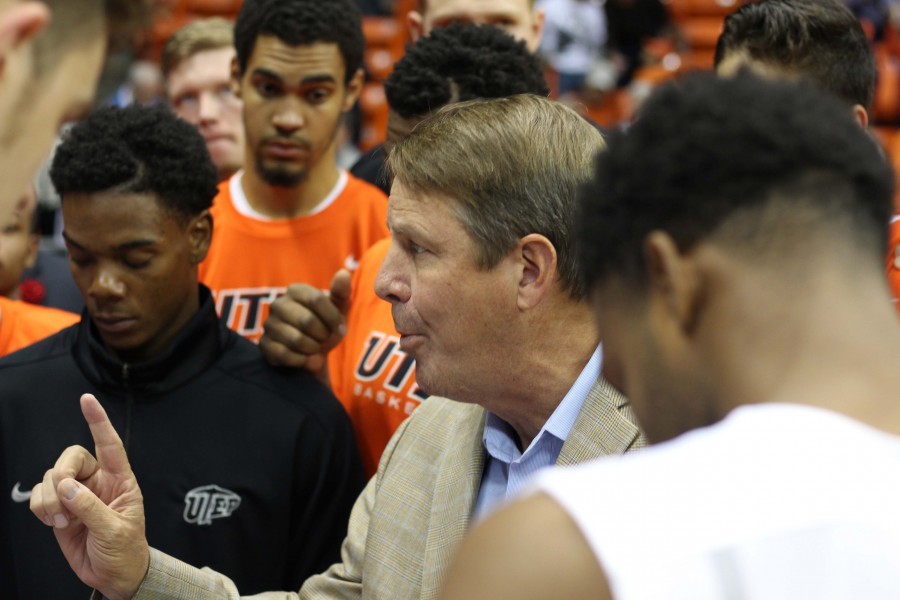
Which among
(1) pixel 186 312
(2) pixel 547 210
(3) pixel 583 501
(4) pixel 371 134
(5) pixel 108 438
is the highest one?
(3) pixel 583 501

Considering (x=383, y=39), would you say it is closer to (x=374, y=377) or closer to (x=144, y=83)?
(x=144, y=83)

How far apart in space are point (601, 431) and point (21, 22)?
1.35 m

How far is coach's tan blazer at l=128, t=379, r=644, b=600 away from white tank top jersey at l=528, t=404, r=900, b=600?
104 centimetres

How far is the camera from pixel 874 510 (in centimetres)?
101

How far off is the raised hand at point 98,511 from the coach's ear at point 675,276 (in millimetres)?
1255

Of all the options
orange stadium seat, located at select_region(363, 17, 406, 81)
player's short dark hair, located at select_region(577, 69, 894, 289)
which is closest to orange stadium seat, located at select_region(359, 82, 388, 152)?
orange stadium seat, located at select_region(363, 17, 406, 81)

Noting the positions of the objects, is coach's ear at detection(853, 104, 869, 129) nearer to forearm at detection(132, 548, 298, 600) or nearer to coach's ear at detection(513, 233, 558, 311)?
coach's ear at detection(513, 233, 558, 311)

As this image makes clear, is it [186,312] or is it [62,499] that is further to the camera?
[186,312]

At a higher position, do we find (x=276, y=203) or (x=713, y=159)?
(x=713, y=159)

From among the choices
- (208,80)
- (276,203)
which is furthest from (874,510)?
(208,80)

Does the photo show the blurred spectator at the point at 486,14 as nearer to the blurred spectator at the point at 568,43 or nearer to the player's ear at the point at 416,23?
the player's ear at the point at 416,23

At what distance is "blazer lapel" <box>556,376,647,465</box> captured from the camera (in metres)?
2.10

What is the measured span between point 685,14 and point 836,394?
12181 millimetres

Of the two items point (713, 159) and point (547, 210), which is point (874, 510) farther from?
point (547, 210)
